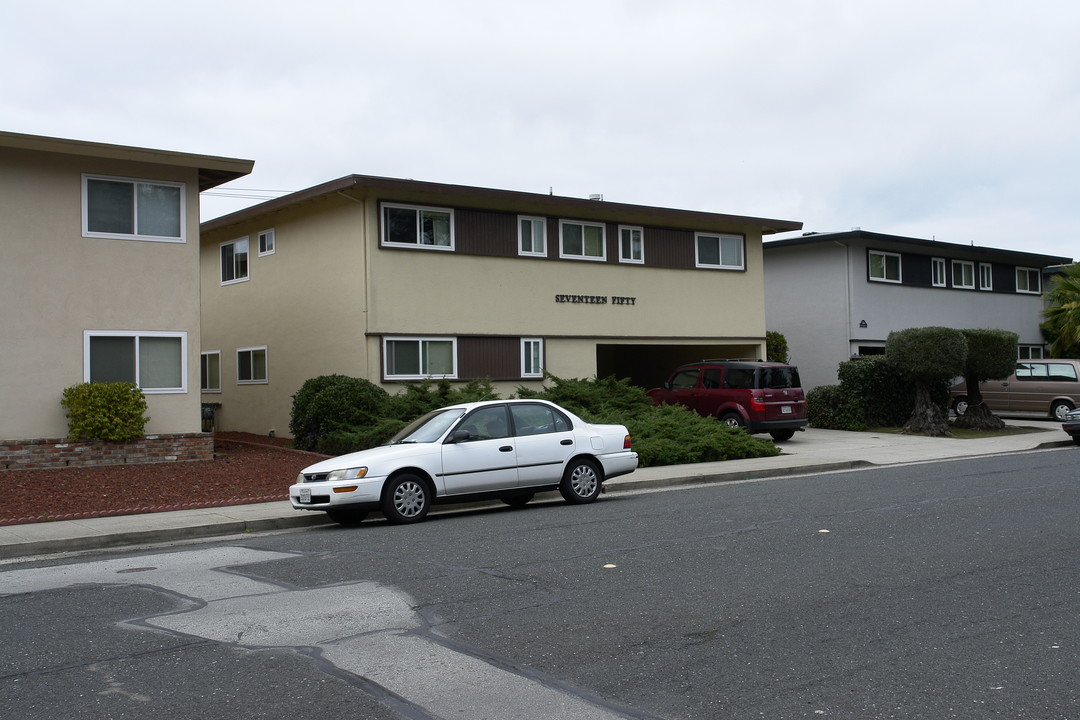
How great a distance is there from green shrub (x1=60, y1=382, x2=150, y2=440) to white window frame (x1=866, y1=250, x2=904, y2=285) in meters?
22.1

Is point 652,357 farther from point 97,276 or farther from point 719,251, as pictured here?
point 97,276

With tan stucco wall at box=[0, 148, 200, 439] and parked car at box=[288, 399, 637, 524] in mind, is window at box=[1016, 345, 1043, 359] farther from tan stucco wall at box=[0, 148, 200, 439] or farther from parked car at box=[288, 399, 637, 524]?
tan stucco wall at box=[0, 148, 200, 439]

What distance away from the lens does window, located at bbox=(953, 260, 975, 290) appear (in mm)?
35156

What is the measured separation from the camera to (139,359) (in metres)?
18.5

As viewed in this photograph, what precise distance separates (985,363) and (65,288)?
21.1 meters

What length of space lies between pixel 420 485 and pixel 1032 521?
7005 millimetres

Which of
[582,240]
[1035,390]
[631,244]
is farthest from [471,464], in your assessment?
[1035,390]

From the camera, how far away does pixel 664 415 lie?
869 inches

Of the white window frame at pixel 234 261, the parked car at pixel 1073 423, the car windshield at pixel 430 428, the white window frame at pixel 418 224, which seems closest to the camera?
the car windshield at pixel 430 428

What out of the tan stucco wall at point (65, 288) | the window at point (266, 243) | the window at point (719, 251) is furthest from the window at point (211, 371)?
the window at point (719, 251)

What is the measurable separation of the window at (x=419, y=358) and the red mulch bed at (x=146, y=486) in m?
3.15

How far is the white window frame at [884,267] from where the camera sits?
104 feet

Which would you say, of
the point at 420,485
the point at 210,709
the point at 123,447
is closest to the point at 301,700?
the point at 210,709

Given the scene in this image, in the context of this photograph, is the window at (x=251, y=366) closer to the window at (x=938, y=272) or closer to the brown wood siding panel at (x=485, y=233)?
the brown wood siding panel at (x=485, y=233)
